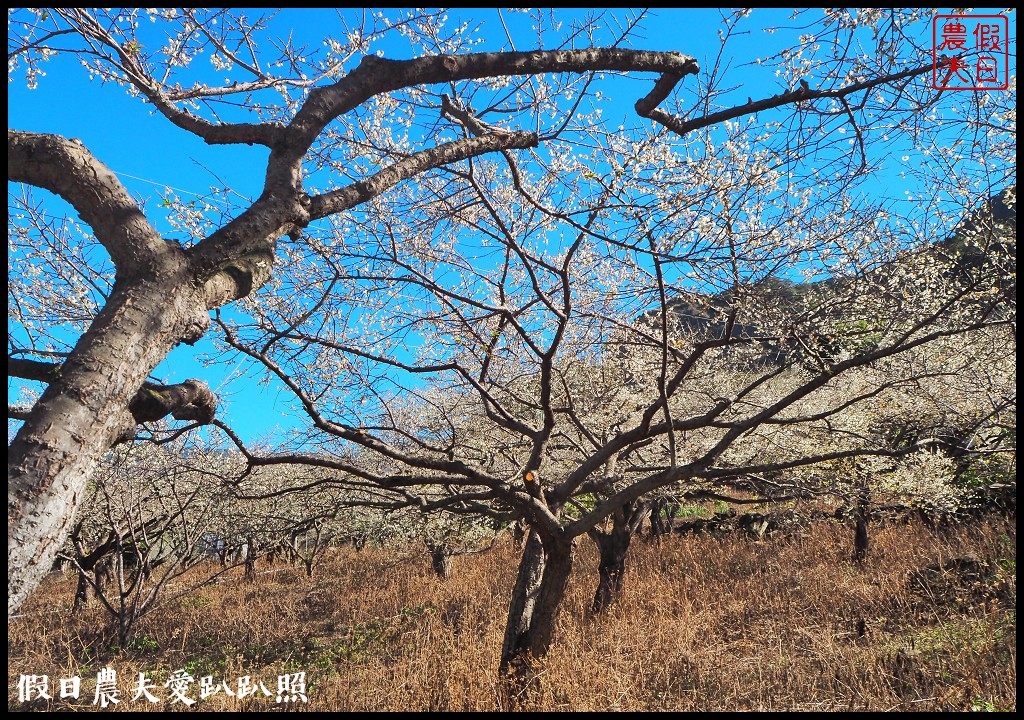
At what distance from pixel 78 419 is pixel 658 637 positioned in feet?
20.8

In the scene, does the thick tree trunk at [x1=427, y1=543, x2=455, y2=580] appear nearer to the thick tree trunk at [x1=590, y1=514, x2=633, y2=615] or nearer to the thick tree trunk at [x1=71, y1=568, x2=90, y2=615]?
the thick tree trunk at [x1=590, y1=514, x2=633, y2=615]

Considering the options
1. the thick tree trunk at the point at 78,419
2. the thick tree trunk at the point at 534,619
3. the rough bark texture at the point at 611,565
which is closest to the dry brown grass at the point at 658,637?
the thick tree trunk at the point at 534,619

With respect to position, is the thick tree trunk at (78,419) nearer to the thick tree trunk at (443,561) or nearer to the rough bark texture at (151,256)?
the rough bark texture at (151,256)

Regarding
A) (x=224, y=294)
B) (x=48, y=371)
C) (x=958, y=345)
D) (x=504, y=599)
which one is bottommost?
(x=504, y=599)

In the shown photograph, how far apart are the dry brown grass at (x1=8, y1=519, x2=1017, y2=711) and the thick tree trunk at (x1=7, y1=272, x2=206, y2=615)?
394cm

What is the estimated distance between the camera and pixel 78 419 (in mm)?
2137

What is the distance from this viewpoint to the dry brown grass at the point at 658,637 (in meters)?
5.11

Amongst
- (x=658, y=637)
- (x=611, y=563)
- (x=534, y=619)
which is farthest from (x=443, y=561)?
(x=534, y=619)

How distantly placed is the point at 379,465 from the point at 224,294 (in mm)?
10202

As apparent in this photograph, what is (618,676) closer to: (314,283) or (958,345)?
(314,283)

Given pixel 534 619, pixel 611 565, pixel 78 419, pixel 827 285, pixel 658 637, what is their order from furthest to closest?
pixel 611 565 → pixel 658 637 → pixel 534 619 → pixel 827 285 → pixel 78 419

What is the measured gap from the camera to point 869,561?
9.70m

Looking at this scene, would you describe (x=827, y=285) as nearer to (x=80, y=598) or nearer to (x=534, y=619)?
(x=534, y=619)

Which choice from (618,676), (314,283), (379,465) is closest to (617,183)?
(314,283)
